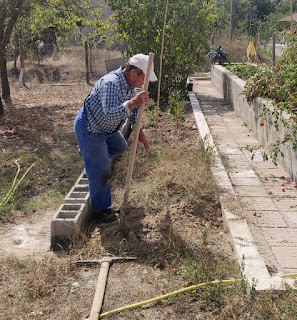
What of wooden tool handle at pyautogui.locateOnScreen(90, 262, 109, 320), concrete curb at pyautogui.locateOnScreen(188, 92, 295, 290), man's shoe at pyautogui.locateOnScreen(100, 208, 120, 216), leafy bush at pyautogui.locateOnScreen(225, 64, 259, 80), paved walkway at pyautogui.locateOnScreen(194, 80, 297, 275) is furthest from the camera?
leafy bush at pyautogui.locateOnScreen(225, 64, 259, 80)

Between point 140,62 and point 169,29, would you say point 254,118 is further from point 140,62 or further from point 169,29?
point 140,62

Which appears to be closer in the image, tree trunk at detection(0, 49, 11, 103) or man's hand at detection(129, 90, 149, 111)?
man's hand at detection(129, 90, 149, 111)

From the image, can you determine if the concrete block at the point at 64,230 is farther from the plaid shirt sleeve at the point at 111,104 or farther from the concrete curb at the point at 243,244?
the concrete curb at the point at 243,244

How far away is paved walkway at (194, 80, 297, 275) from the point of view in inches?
151

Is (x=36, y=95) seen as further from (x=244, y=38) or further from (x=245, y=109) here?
(x=244, y=38)

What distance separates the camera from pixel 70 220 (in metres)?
4.12

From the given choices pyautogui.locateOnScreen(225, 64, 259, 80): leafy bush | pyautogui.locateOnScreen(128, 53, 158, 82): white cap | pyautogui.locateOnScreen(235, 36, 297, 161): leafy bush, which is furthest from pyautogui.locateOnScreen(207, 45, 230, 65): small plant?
pyautogui.locateOnScreen(128, 53, 158, 82): white cap

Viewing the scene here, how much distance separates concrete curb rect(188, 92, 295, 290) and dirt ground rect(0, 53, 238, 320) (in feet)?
0.37

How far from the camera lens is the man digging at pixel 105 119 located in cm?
395

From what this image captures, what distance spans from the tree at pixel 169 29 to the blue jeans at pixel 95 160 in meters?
6.39

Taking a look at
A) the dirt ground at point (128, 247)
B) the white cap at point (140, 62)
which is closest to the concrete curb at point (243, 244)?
the dirt ground at point (128, 247)

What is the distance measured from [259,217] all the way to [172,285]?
1.57m

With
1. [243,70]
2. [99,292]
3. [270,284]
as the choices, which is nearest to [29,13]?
[243,70]

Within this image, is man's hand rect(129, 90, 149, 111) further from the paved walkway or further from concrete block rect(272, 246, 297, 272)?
concrete block rect(272, 246, 297, 272)
